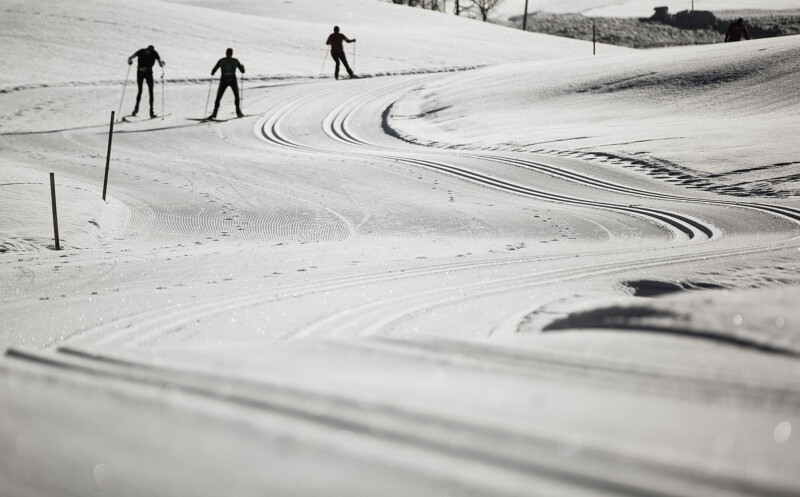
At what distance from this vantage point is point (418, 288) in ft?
21.8

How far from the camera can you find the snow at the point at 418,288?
6.77 feet

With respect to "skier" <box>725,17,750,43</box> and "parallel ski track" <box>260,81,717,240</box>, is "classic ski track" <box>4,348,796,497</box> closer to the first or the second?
"parallel ski track" <box>260,81,717,240</box>

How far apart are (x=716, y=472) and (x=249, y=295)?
16.3ft

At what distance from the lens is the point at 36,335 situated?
544 cm

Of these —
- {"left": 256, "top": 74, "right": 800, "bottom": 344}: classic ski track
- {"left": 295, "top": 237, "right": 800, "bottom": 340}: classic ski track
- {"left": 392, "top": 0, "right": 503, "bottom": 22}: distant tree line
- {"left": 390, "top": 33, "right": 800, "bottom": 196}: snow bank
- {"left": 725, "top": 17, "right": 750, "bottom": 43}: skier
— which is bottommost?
{"left": 295, "top": 237, "right": 800, "bottom": 340}: classic ski track

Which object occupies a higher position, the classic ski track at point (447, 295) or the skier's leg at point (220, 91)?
the skier's leg at point (220, 91)

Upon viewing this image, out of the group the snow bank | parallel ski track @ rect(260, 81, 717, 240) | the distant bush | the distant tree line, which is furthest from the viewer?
the distant tree line

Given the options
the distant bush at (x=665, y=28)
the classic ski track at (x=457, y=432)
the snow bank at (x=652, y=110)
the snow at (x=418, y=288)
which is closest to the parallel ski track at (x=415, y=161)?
the snow at (x=418, y=288)

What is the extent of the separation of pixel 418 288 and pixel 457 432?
4.52 metres

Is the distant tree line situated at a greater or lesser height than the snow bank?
greater

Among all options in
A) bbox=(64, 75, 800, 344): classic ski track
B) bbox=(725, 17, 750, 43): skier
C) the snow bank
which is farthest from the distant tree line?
bbox=(64, 75, 800, 344): classic ski track

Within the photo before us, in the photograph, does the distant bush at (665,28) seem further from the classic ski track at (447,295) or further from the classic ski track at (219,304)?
the classic ski track at (219,304)

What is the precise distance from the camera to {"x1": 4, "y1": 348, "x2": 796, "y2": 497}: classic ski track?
1.85 metres

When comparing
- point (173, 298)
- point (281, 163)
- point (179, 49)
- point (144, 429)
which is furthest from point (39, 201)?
point (179, 49)
